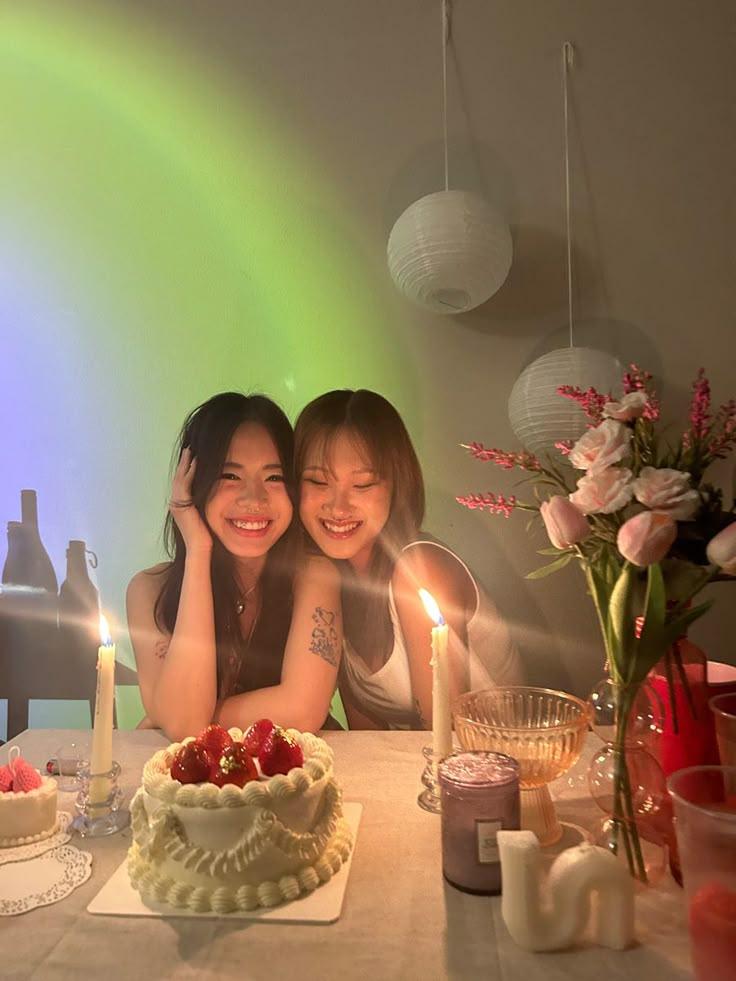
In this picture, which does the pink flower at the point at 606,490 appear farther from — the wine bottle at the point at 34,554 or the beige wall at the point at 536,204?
the wine bottle at the point at 34,554

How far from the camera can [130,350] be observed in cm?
177

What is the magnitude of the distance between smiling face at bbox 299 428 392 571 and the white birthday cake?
0.72 meters

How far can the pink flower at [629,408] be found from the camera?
0.99m

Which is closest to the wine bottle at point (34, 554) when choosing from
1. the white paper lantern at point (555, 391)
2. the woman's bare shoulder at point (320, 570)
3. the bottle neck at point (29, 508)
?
the bottle neck at point (29, 508)

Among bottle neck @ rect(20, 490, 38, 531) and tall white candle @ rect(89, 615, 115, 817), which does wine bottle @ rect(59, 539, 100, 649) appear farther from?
tall white candle @ rect(89, 615, 115, 817)

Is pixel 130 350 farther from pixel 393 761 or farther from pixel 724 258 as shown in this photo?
pixel 724 258

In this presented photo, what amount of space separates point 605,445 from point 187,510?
1.05 m

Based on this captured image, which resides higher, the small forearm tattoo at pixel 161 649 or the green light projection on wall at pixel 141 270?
the green light projection on wall at pixel 141 270

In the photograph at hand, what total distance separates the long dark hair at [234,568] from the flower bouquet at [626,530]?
0.82 m

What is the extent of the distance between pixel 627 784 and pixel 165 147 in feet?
5.41

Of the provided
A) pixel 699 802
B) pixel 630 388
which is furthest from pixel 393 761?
pixel 630 388

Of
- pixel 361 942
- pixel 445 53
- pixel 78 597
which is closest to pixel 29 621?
pixel 78 597

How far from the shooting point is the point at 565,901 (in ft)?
2.86

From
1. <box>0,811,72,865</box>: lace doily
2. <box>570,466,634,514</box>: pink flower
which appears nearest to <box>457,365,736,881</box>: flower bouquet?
<box>570,466,634,514</box>: pink flower
